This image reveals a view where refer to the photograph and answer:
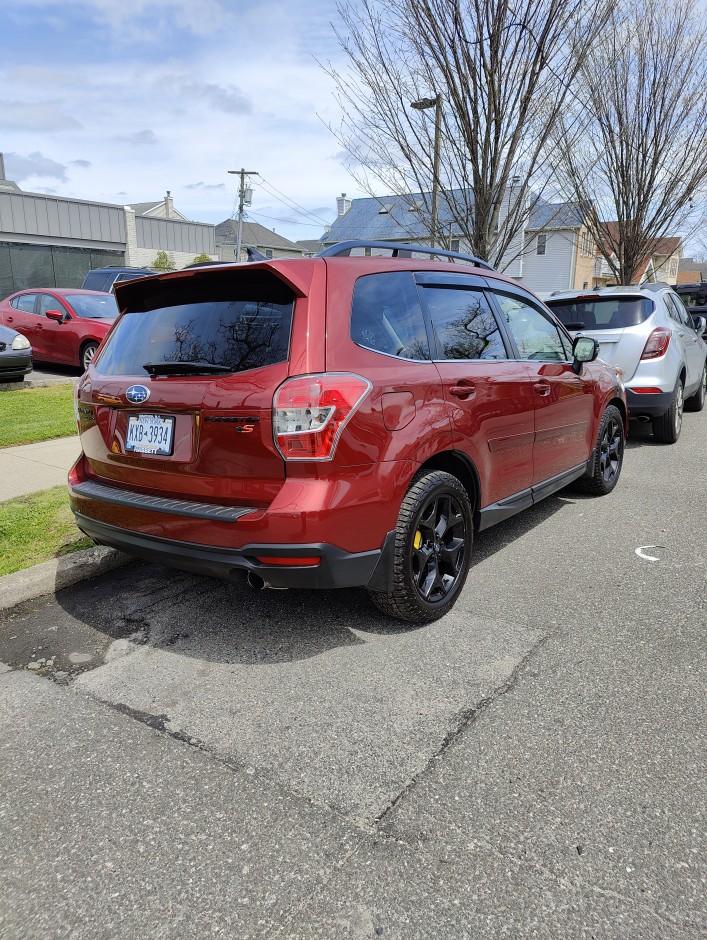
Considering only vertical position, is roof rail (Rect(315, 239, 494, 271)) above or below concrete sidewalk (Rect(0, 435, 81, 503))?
above

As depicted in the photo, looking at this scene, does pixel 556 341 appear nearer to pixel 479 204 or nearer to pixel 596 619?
pixel 596 619

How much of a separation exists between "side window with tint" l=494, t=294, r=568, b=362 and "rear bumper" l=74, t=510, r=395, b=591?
1992 millimetres

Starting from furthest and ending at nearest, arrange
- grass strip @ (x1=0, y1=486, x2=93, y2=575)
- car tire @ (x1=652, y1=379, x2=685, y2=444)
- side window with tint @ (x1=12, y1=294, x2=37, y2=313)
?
side window with tint @ (x1=12, y1=294, x2=37, y2=313)
car tire @ (x1=652, y1=379, x2=685, y2=444)
grass strip @ (x1=0, y1=486, x2=93, y2=575)

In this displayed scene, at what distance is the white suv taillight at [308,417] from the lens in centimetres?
280

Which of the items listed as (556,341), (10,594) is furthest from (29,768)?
(556,341)

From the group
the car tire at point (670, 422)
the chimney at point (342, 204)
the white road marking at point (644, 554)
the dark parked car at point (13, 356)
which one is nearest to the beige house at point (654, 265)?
the car tire at point (670, 422)

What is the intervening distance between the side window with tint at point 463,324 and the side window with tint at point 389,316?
0.51 feet

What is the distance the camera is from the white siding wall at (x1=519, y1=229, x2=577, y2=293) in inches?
1705

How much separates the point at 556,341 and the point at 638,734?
3.21 meters

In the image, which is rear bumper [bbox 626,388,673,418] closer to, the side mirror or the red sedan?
the side mirror

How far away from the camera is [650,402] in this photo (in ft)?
24.7

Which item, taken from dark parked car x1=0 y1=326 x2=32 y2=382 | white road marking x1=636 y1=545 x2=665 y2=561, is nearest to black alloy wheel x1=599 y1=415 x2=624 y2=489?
white road marking x1=636 y1=545 x2=665 y2=561

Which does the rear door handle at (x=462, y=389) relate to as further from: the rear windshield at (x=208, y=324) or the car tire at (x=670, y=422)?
the car tire at (x=670, y=422)

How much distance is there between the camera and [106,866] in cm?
201
